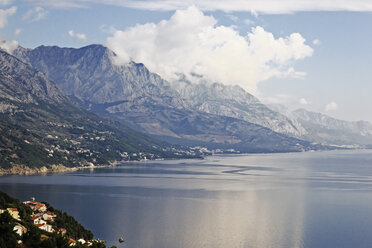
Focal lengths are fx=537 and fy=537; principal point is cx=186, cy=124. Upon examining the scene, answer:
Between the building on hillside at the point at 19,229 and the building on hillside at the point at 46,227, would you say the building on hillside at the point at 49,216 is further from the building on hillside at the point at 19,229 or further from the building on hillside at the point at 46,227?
the building on hillside at the point at 19,229

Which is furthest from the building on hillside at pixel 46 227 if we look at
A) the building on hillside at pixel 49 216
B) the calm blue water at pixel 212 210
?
the calm blue water at pixel 212 210

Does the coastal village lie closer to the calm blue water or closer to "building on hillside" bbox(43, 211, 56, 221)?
"building on hillside" bbox(43, 211, 56, 221)

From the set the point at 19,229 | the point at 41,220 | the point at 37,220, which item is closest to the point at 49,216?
the point at 41,220

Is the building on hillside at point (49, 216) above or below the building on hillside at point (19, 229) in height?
below

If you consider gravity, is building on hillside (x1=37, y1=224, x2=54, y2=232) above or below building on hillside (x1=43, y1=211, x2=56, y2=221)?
below

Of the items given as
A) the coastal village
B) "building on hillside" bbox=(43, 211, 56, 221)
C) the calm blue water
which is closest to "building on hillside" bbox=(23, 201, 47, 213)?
the coastal village

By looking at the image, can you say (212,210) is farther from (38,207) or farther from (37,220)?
(37,220)

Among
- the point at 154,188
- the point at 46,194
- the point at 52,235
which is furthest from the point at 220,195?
the point at 52,235

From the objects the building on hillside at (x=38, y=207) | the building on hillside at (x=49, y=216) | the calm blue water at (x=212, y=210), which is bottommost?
the calm blue water at (x=212, y=210)
